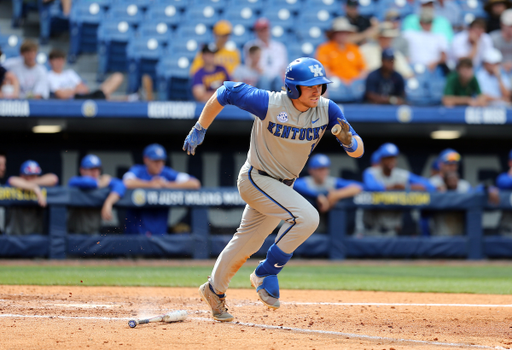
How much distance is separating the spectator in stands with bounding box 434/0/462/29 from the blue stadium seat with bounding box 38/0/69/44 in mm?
7235

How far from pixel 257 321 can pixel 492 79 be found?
8276mm

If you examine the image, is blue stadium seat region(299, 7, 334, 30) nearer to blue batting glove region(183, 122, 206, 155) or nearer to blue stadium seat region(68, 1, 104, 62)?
blue stadium seat region(68, 1, 104, 62)

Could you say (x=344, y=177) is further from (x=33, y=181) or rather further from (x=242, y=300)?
(x=242, y=300)

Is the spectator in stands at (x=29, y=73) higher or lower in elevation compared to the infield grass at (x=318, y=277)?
higher

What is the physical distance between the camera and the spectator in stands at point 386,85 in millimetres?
10156

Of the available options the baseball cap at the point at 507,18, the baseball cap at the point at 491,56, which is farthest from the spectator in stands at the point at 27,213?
the baseball cap at the point at 507,18

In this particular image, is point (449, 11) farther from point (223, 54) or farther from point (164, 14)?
point (164, 14)

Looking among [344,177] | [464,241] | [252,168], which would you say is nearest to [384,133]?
[344,177]

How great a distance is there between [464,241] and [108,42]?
272 inches

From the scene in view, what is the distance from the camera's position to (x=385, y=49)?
34.8 feet

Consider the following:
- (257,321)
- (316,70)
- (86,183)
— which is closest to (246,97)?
(316,70)

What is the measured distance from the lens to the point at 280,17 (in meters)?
12.6

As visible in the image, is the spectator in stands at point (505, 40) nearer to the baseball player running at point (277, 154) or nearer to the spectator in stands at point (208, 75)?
the spectator in stands at point (208, 75)

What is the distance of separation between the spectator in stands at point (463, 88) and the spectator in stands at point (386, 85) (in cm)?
77
